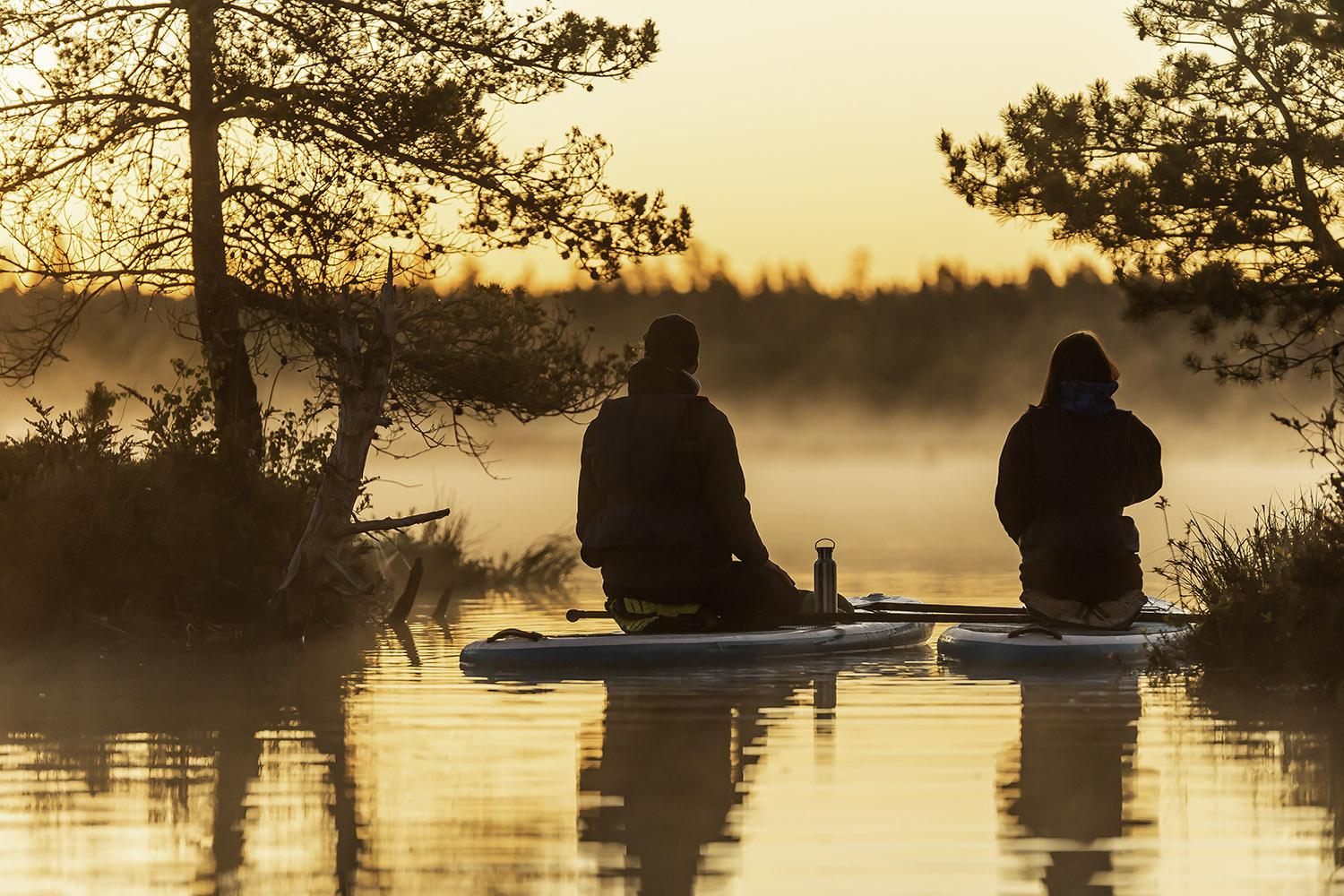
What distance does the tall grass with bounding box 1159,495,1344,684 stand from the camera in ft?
34.7

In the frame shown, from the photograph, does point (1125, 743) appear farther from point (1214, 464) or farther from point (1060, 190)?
point (1214, 464)

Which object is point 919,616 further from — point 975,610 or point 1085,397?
point 1085,397

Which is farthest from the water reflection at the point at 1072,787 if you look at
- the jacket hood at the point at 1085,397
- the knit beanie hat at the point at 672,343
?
the knit beanie hat at the point at 672,343

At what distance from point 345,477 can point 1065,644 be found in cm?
598

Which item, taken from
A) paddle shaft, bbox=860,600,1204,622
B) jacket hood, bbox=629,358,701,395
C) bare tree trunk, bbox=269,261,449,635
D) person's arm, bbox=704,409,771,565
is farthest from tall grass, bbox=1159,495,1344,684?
bare tree trunk, bbox=269,261,449,635

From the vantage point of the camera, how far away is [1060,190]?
1753 cm

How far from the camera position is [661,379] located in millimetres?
11883

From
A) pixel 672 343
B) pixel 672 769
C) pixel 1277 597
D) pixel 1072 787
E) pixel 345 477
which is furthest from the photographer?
pixel 345 477

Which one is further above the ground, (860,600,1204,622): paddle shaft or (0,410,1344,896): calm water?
(860,600,1204,622): paddle shaft

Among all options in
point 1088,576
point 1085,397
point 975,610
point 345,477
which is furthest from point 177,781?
point 345,477

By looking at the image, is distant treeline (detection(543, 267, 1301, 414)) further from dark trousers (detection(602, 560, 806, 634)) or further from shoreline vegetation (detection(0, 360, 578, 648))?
dark trousers (detection(602, 560, 806, 634))

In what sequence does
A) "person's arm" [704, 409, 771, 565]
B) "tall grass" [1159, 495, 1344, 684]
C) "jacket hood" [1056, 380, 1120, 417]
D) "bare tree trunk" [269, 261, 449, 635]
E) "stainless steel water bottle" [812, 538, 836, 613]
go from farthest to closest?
"bare tree trunk" [269, 261, 449, 635] → "stainless steel water bottle" [812, 538, 836, 613] → "jacket hood" [1056, 380, 1120, 417] → "person's arm" [704, 409, 771, 565] → "tall grass" [1159, 495, 1344, 684]

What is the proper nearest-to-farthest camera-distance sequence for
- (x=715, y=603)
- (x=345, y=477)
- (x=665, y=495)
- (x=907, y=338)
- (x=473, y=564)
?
(x=665, y=495), (x=715, y=603), (x=345, y=477), (x=473, y=564), (x=907, y=338)

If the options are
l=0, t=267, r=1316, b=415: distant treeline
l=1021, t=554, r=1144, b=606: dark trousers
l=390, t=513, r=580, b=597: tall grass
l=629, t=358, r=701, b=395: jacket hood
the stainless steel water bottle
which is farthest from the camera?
l=0, t=267, r=1316, b=415: distant treeline
